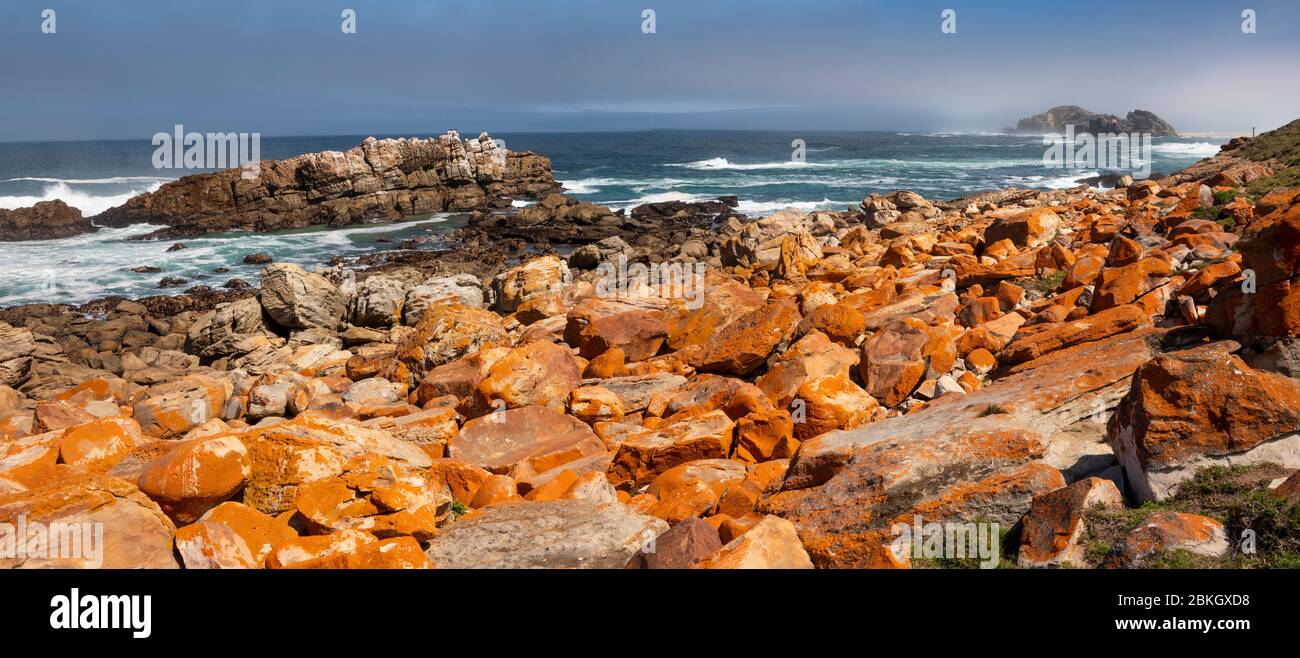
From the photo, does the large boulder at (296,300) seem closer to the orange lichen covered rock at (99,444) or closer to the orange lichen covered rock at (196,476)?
the orange lichen covered rock at (99,444)

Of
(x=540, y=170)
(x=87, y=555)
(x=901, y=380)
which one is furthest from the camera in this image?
(x=540, y=170)

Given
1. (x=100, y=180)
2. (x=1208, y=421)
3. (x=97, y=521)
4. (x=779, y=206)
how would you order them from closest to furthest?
(x=1208, y=421), (x=97, y=521), (x=779, y=206), (x=100, y=180)

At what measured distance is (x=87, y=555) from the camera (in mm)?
5688

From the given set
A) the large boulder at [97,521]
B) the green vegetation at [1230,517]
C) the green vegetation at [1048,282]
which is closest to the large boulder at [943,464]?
the green vegetation at [1230,517]

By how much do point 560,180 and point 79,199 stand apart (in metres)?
40.6

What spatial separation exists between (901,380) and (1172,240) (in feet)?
26.5

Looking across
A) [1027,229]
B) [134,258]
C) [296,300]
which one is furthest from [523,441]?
[134,258]

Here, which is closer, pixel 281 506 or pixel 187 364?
pixel 281 506

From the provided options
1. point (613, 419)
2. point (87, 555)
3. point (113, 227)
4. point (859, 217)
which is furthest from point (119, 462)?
point (113, 227)

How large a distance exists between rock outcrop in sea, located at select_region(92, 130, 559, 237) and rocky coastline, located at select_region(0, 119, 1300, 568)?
106 ft

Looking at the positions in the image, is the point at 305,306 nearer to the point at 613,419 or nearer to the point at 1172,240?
the point at 613,419

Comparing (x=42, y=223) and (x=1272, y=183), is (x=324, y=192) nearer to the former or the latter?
(x=42, y=223)

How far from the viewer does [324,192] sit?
2085 inches

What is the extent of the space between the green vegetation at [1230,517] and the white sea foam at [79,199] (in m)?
65.6
